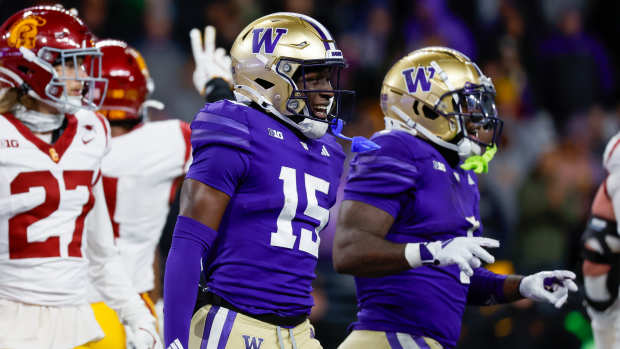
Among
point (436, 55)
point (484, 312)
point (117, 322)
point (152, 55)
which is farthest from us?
point (152, 55)

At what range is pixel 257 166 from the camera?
9.64 feet

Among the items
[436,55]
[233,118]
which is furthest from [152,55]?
[233,118]

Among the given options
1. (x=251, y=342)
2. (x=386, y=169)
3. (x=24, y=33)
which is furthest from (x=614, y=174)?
(x=24, y=33)

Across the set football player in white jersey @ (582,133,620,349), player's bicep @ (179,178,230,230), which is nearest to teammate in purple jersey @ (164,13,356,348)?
player's bicep @ (179,178,230,230)

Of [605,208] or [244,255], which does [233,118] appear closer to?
[244,255]

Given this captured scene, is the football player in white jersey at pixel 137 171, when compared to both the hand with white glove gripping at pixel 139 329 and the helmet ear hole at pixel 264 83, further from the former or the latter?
the helmet ear hole at pixel 264 83

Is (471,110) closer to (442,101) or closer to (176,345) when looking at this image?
(442,101)

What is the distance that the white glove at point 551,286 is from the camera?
3.45 meters

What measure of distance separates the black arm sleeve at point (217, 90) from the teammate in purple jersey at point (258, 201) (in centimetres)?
115

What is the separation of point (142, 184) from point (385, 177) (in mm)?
1325

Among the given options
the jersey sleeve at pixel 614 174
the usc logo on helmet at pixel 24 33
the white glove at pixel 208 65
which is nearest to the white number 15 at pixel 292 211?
the usc logo on helmet at pixel 24 33

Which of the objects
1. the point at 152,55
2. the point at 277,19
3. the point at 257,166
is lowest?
the point at 152,55

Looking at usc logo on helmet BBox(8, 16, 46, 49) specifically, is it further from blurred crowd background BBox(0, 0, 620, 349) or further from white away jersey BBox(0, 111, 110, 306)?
blurred crowd background BBox(0, 0, 620, 349)

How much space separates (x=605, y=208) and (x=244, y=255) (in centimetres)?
236
